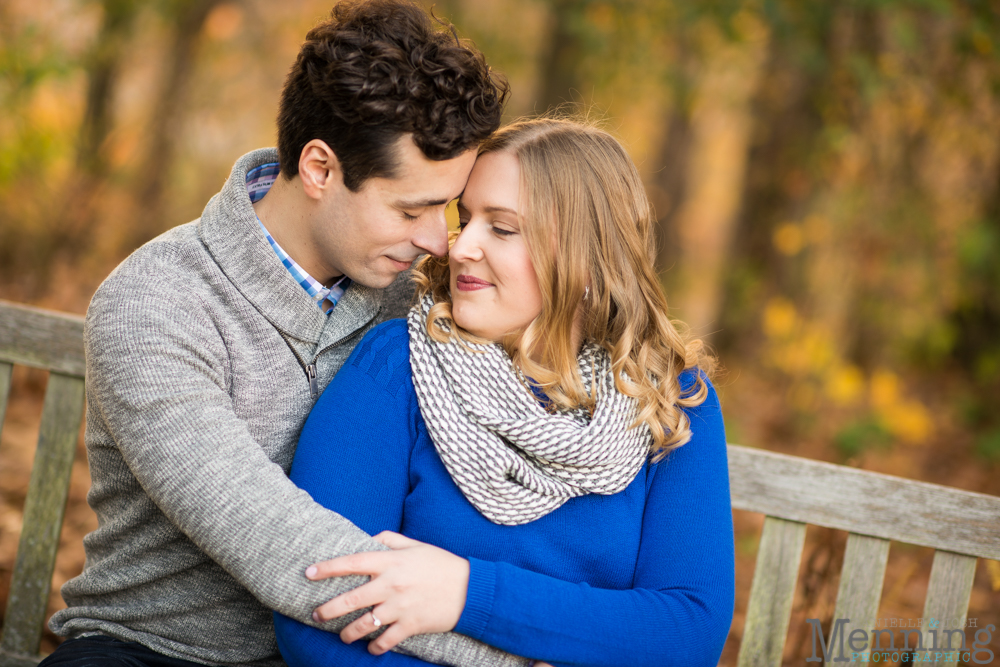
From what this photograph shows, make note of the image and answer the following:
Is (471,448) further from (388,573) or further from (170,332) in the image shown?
(170,332)

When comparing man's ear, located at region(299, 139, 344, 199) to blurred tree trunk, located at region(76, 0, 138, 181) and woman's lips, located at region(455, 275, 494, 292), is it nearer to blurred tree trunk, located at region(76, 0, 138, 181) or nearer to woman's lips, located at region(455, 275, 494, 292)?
woman's lips, located at region(455, 275, 494, 292)

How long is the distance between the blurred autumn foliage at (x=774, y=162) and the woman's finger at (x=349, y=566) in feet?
9.89

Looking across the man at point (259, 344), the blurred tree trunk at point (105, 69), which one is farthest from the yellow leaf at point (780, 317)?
the blurred tree trunk at point (105, 69)

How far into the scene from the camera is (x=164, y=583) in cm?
184

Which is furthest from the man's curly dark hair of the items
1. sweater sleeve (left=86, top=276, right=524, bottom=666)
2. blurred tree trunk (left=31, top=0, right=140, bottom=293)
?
blurred tree trunk (left=31, top=0, right=140, bottom=293)

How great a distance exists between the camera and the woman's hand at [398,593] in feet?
5.09

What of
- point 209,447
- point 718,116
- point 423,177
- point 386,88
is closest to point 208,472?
point 209,447

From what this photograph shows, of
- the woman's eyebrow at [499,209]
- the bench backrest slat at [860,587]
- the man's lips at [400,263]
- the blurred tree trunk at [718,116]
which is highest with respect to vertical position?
the blurred tree trunk at [718,116]

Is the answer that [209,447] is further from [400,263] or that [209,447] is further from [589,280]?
[589,280]

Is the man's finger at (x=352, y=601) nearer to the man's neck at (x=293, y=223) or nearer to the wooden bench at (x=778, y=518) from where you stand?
the man's neck at (x=293, y=223)

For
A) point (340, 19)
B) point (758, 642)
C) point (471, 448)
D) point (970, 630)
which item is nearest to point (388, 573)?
point (471, 448)

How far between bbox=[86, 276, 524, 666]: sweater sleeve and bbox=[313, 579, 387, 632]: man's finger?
0.06 ft

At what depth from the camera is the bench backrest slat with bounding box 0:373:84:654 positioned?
7.19 feet

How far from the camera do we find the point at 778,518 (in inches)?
84.7
